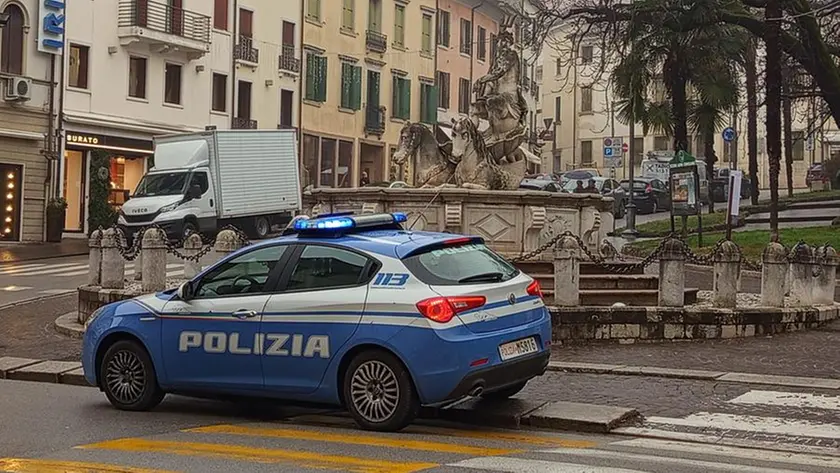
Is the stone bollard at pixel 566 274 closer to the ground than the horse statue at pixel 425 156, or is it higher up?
closer to the ground

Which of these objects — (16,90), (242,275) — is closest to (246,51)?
(16,90)

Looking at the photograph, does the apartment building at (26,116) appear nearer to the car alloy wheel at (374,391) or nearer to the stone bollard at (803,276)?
the stone bollard at (803,276)

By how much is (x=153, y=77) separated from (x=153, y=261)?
25502 mm

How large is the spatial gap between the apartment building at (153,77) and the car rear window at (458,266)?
30592 mm

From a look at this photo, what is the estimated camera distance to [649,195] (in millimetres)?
46250

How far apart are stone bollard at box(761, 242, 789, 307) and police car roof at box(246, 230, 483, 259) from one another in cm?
688

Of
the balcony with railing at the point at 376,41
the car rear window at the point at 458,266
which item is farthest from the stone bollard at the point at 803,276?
the balcony with railing at the point at 376,41

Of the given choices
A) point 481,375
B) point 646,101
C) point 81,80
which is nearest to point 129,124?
point 81,80

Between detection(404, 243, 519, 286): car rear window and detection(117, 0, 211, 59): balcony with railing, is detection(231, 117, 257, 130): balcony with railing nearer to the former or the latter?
detection(117, 0, 211, 59): balcony with railing

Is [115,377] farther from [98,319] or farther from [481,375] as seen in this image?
[481,375]

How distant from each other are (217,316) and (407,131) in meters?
10.1

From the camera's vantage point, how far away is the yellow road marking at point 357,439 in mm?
7871

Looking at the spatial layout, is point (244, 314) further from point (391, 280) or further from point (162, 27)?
point (162, 27)

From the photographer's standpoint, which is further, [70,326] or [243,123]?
[243,123]
